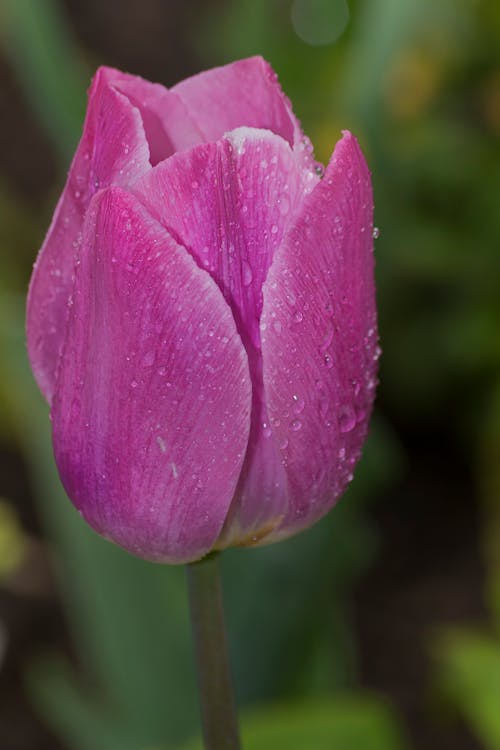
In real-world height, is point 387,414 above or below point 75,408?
below

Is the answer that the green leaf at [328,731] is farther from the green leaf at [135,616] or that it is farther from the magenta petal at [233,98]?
the magenta petal at [233,98]

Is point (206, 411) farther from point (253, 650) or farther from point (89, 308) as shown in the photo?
point (253, 650)

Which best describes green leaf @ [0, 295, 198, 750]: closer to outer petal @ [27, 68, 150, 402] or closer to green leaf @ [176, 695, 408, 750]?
green leaf @ [176, 695, 408, 750]

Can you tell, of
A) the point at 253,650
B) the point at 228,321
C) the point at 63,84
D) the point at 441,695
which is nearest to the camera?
the point at 228,321

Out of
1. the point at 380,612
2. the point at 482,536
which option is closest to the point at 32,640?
the point at 380,612

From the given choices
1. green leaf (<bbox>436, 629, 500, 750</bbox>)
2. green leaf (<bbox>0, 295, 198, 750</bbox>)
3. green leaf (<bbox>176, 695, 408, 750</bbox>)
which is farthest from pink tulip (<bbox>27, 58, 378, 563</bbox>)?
green leaf (<bbox>0, 295, 198, 750</bbox>)

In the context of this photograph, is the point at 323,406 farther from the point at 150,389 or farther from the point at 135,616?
the point at 135,616

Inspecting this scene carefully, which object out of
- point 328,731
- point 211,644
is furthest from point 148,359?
point 328,731
